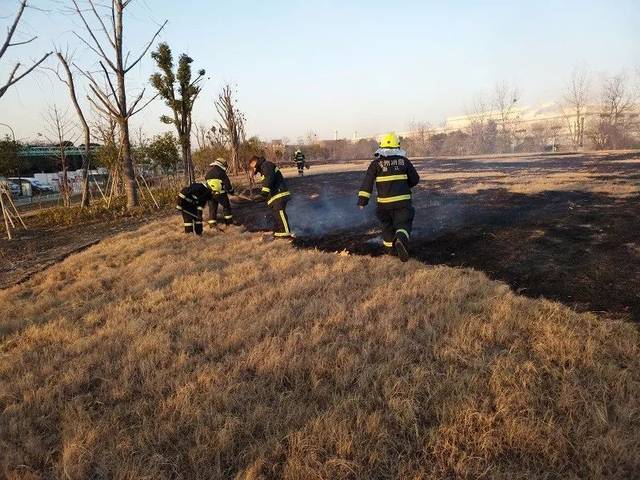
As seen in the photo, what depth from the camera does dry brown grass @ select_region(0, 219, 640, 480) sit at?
2.19 metres

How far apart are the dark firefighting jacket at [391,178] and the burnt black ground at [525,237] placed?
80 centimetres

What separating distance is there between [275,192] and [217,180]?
1783 millimetres

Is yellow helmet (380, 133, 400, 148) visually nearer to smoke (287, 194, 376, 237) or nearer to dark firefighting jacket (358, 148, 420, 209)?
dark firefighting jacket (358, 148, 420, 209)

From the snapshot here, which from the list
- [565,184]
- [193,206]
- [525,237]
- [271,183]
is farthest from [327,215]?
[565,184]

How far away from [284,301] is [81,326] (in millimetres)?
1945

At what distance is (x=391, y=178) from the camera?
18.9 ft

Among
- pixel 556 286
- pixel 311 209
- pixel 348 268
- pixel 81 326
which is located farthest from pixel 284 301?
pixel 311 209

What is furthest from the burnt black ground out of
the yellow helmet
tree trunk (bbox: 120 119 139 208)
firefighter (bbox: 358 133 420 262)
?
tree trunk (bbox: 120 119 139 208)

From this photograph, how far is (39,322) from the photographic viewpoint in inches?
173

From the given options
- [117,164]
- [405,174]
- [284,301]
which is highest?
[117,164]

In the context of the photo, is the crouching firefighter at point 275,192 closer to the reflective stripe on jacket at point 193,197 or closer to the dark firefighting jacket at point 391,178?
the reflective stripe on jacket at point 193,197

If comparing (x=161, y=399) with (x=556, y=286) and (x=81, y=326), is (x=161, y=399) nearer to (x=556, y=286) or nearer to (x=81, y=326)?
(x=81, y=326)

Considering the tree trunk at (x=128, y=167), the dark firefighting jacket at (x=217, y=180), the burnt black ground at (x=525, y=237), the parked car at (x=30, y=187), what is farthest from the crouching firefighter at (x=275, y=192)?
the parked car at (x=30, y=187)

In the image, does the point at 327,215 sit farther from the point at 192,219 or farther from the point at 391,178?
the point at 391,178
